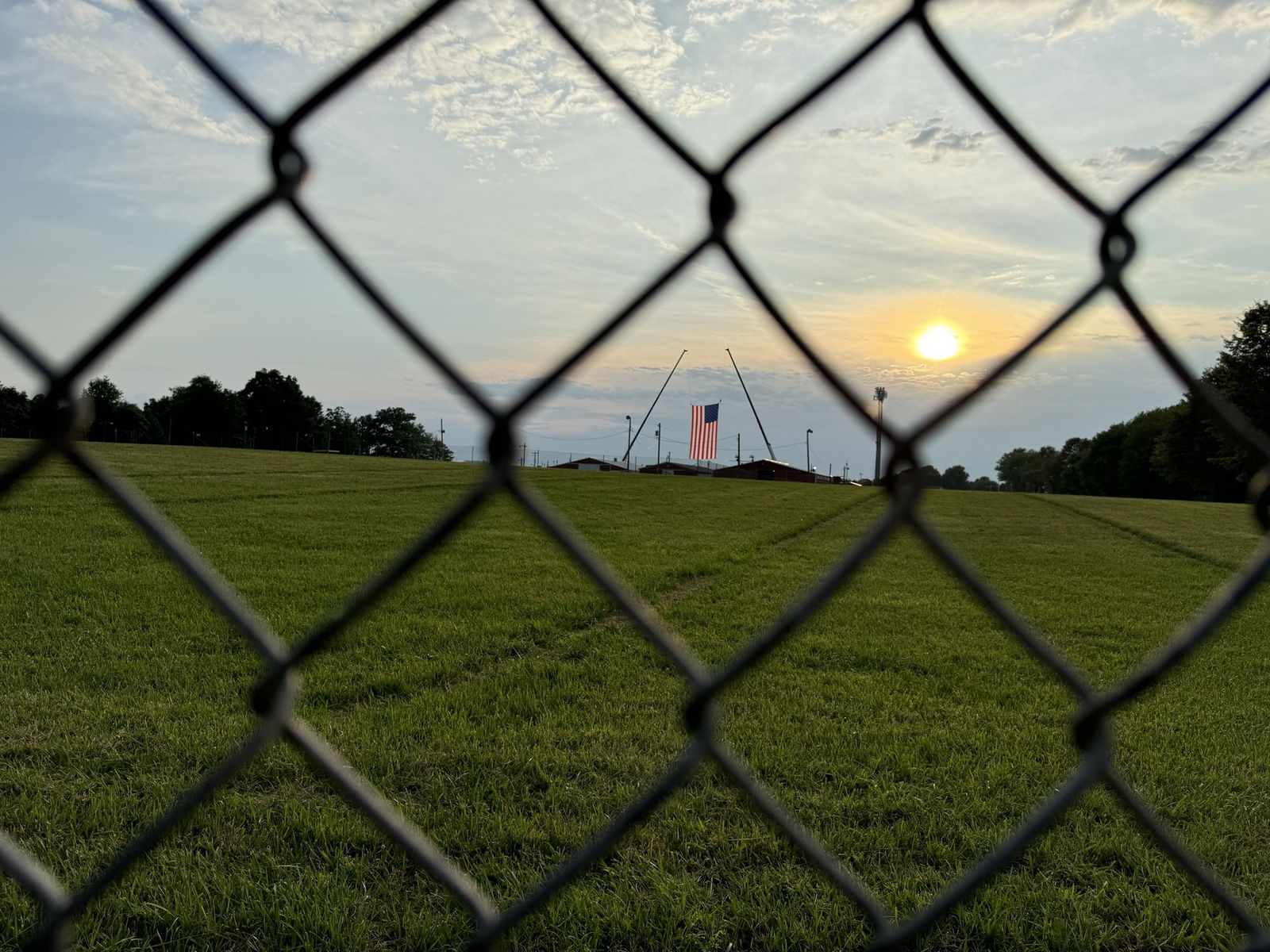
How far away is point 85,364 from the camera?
20.2 inches

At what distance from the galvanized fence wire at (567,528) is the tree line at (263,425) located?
61.0 feet

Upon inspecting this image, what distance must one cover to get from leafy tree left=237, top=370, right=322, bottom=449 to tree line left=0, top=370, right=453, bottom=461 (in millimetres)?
21

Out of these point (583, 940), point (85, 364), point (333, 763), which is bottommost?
point (583, 940)

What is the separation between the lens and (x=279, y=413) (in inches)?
Result: 951

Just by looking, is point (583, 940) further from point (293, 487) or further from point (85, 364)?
point (293, 487)

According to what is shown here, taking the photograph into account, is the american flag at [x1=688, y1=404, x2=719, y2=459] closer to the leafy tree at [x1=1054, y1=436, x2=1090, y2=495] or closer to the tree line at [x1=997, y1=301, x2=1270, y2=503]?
the tree line at [x1=997, y1=301, x2=1270, y2=503]

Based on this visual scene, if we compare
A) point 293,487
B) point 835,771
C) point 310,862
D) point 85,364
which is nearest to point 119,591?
point 310,862

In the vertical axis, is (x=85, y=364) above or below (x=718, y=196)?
below

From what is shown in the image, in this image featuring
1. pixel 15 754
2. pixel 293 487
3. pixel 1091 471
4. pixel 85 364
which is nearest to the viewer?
pixel 85 364

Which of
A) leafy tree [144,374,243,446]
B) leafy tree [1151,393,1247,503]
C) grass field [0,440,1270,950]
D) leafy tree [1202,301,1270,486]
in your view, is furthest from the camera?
leafy tree [1151,393,1247,503]

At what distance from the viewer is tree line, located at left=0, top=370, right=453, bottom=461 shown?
2277cm

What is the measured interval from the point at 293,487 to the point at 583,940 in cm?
1244

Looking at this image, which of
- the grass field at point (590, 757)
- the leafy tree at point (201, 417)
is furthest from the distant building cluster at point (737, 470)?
the grass field at point (590, 757)

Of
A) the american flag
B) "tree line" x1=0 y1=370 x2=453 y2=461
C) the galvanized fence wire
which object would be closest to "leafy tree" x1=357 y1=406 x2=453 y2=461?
"tree line" x1=0 y1=370 x2=453 y2=461
